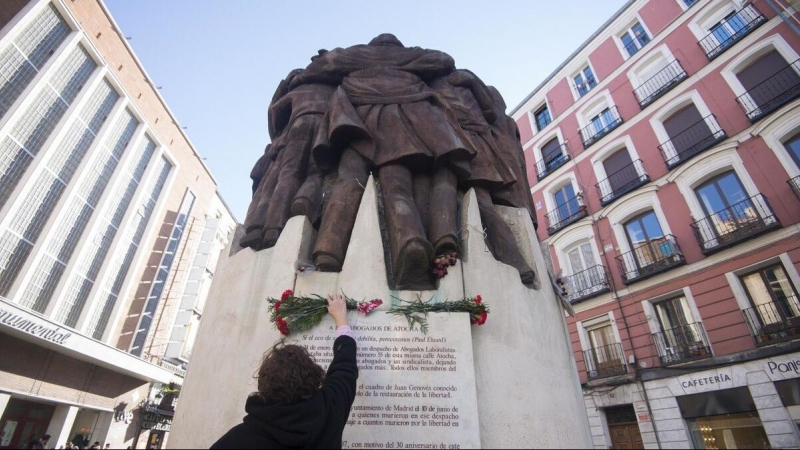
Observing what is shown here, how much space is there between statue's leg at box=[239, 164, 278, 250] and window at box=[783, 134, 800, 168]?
1472 cm

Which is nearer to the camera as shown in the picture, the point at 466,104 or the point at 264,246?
the point at 264,246

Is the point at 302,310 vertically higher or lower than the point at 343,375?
higher

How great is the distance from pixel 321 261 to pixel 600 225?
16.1 m

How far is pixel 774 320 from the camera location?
36.4 ft

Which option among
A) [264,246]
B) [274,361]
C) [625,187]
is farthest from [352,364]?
[625,187]

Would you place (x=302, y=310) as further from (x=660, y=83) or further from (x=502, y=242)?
(x=660, y=83)

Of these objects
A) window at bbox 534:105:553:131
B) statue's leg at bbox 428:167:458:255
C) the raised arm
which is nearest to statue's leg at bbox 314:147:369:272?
statue's leg at bbox 428:167:458:255

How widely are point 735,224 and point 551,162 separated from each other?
364 inches

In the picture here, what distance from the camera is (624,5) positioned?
19.3 metres

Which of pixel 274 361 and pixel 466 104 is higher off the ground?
pixel 466 104

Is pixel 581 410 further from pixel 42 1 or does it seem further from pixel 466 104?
pixel 42 1

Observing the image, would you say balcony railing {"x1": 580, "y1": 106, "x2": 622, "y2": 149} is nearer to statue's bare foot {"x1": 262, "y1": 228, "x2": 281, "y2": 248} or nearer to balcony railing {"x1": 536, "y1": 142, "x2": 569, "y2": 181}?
balcony railing {"x1": 536, "y1": 142, "x2": 569, "y2": 181}

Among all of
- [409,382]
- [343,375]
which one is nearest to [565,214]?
[409,382]

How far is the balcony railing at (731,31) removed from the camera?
46.3 ft
